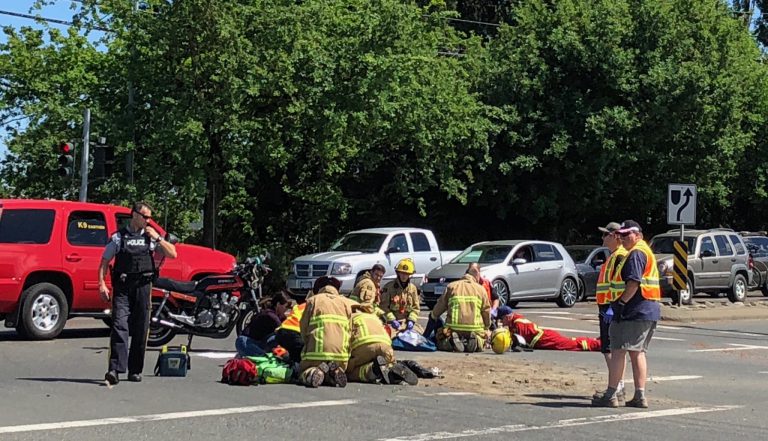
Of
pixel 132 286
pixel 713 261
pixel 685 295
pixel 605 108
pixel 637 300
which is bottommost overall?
pixel 685 295

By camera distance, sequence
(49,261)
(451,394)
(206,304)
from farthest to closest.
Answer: (49,261)
(206,304)
(451,394)

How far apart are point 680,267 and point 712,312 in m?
1.23

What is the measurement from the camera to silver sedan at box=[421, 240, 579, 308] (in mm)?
22641

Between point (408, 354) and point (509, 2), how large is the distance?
A: 34733mm

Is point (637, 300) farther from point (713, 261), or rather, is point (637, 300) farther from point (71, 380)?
point (713, 261)

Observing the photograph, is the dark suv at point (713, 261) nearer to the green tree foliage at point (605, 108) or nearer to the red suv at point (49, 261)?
the green tree foliage at point (605, 108)

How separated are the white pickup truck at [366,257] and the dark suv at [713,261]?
19.7 ft

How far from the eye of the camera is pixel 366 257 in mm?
22750

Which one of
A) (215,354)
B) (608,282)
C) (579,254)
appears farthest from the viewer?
(579,254)

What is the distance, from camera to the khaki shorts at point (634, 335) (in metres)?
9.63

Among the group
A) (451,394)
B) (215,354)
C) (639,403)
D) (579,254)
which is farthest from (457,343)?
(579,254)

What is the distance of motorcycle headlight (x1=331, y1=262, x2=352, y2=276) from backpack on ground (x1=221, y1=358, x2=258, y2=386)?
1114cm

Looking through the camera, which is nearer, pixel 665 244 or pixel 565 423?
pixel 565 423

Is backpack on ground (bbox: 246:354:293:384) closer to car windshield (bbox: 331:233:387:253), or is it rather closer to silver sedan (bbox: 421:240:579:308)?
silver sedan (bbox: 421:240:579:308)
